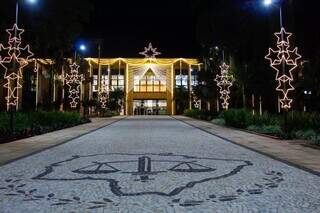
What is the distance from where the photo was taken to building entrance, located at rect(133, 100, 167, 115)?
4208 inches

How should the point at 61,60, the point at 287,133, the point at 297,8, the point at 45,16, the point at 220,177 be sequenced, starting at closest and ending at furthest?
the point at 220,177 → the point at 287,133 → the point at 297,8 → the point at 45,16 → the point at 61,60

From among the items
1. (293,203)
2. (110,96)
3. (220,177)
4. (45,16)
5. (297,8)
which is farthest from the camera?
(110,96)

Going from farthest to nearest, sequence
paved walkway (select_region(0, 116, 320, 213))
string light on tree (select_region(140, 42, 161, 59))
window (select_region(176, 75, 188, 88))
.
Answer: window (select_region(176, 75, 188, 88)) → string light on tree (select_region(140, 42, 161, 59)) → paved walkway (select_region(0, 116, 320, 213))

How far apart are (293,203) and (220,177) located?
297 cm

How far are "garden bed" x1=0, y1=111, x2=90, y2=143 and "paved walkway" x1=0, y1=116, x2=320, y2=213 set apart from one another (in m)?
7.98

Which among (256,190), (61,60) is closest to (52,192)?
(256,190)

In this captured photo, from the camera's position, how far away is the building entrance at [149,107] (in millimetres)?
106875

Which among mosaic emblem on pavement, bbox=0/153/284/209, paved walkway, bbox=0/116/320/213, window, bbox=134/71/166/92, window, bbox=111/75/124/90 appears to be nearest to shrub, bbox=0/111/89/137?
paved walkway, bbox=0/116/320/213

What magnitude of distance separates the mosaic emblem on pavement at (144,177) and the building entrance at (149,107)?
91.7 m

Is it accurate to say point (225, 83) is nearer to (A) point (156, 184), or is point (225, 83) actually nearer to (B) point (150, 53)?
(A) point (156, 184)

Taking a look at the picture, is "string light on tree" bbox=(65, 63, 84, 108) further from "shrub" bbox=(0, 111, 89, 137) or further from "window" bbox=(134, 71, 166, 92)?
"window" bbox=(134, 71, 166, 92)

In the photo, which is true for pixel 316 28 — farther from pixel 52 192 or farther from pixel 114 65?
pixel 114 65

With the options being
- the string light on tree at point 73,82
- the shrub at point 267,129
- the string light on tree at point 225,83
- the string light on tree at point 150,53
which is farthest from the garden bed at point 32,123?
the string light on tree at point 150,53

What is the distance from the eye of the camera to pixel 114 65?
106188mm
